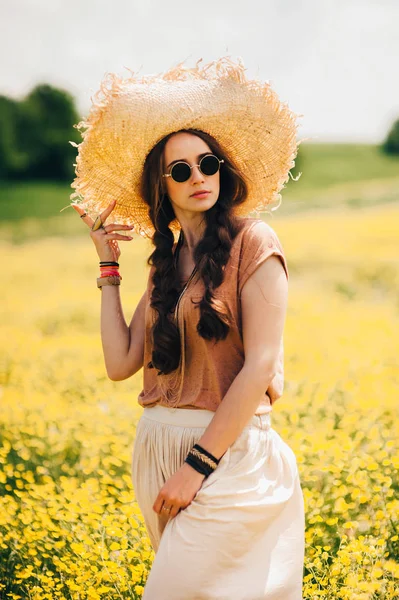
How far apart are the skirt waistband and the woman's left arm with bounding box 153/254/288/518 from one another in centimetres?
12

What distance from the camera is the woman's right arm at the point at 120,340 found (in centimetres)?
306

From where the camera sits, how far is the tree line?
55.8m

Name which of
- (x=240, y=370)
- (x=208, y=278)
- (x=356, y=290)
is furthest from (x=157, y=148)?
(x=356, y=290)

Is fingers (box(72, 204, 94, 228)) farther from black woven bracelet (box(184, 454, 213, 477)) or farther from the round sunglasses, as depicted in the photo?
black woven bracelet (box(184, 454, 213, 477))

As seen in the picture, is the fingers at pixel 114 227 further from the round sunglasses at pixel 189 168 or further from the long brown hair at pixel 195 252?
the round sunglasses at pixel 189 168

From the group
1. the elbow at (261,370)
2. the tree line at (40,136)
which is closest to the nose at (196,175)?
the elbow at (261,370)

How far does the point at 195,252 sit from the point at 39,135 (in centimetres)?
6008

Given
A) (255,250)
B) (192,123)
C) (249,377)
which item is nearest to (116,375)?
(249,377)

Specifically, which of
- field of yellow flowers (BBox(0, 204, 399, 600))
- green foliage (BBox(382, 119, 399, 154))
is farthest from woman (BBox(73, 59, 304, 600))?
green foliage (BBox(382, 119, 399, 154))

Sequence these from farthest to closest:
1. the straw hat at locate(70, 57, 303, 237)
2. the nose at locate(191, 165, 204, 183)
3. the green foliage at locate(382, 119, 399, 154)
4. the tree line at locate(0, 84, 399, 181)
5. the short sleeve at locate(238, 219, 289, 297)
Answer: the green foliage at locate(382, 119, 399, 154) < the tree line at locate(0, 84, 399, 181) < the straw hat at locate(70, 57, 303, 237) < the nose at locate(191, 165, 204, 183) < the short sleeve at locate(238, 219, 289, 297)

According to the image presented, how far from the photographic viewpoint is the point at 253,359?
2531mm

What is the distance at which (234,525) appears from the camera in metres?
2.53

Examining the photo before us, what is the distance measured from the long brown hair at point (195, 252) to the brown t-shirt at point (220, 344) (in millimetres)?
34

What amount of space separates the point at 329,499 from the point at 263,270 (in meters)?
2.05
